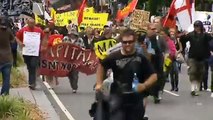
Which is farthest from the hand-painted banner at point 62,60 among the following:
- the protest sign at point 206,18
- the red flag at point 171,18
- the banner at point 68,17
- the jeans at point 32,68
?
the banner at point 68,17

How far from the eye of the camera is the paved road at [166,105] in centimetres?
1227

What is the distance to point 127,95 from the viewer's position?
26.4 feet

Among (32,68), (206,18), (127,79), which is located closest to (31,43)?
(32,68)

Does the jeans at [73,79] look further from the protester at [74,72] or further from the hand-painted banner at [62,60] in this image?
the hand-painted banner at [62,60]

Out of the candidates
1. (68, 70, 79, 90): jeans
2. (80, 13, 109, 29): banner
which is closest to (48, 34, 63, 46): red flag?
(68, 70, 79, 90): jeans

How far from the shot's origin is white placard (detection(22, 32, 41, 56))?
15516 mm

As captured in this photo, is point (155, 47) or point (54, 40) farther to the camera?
point (54, 40)

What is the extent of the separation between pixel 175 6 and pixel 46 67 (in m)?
5.75

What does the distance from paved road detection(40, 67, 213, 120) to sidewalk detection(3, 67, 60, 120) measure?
23cm

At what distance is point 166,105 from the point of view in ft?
45.6

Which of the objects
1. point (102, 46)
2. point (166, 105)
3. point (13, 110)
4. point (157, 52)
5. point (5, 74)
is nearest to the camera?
point (13, 110)

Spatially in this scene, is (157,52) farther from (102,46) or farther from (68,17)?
(68,17)

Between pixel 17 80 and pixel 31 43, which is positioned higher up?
pixel 31 43

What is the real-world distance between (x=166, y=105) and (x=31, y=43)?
3764mm
